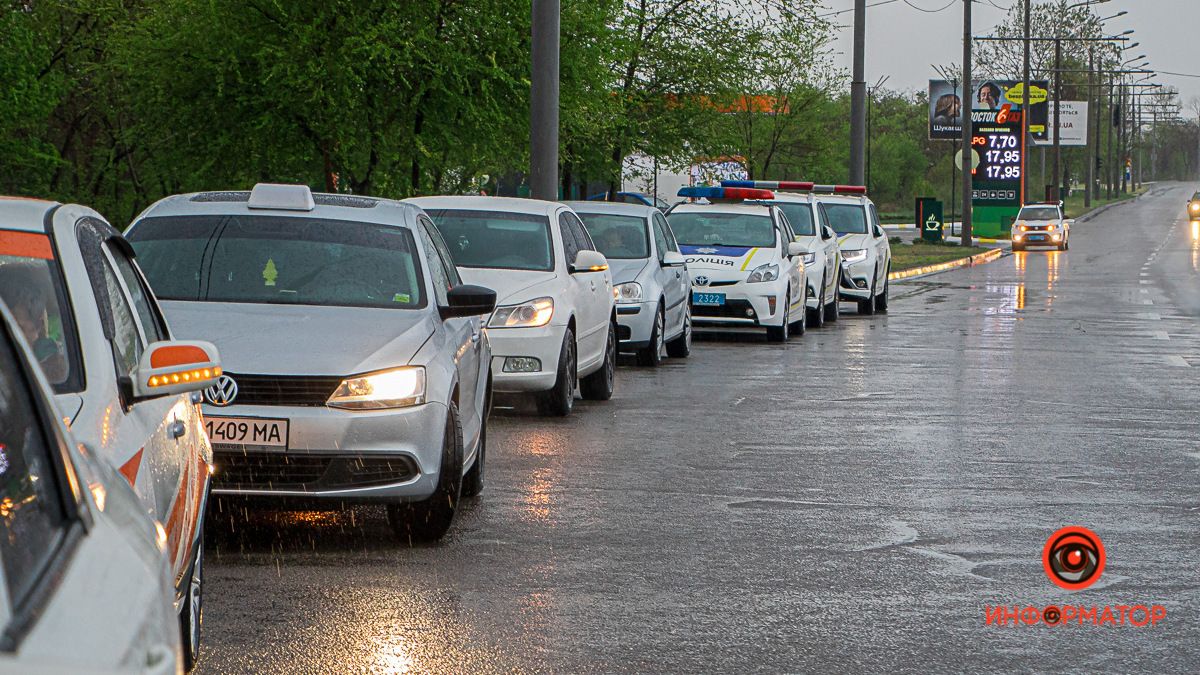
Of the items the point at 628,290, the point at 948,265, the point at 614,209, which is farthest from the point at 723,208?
the point at 948,265

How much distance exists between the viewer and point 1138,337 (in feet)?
72.9

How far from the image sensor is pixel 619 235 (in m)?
18.5

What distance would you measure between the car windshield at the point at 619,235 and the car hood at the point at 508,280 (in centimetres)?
449

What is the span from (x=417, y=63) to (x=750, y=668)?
51.0 ft

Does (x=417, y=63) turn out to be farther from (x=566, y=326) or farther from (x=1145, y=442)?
(x=1145, y=442)

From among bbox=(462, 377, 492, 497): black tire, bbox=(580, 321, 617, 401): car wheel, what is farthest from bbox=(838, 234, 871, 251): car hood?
bbox=(462, 377, 492, 497): black tire

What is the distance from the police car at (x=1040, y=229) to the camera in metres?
62.3

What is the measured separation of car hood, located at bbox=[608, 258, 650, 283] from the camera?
1738cm

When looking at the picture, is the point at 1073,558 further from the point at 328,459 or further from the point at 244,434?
the point at 244,434

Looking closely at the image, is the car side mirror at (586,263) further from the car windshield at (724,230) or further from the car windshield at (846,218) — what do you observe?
the car windshield at (846,218)

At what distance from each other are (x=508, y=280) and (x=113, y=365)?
8.81 metres

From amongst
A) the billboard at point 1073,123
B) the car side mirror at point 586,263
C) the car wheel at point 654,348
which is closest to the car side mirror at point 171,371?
the car side mirror at point 586,263

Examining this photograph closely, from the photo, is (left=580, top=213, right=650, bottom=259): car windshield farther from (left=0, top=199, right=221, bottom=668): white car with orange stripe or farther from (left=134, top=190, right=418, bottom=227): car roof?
(left=0, top=199, right=221, bottom=668): white car with orange stripe

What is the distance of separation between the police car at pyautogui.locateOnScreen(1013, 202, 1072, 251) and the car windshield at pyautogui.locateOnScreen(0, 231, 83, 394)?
2344 inches
